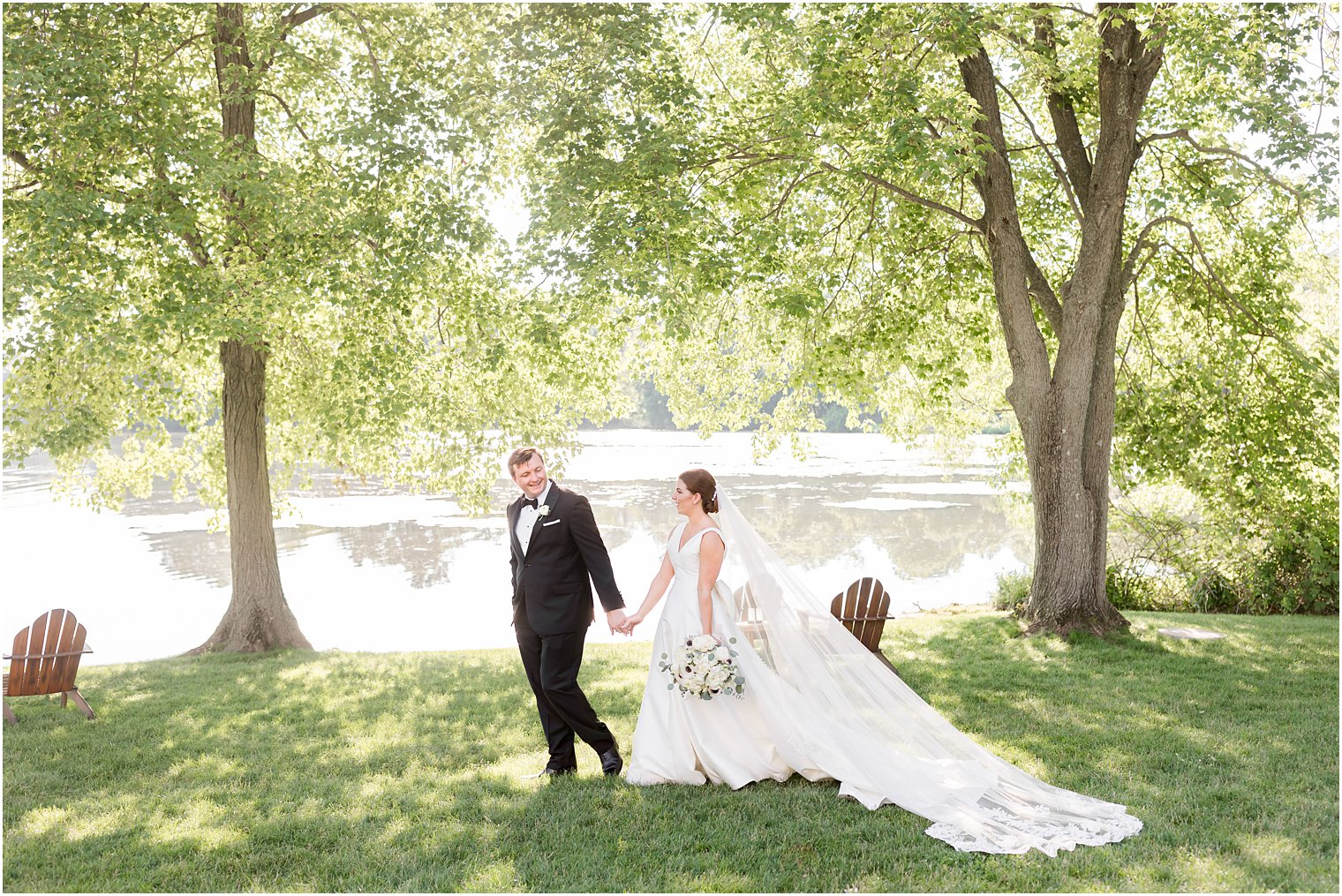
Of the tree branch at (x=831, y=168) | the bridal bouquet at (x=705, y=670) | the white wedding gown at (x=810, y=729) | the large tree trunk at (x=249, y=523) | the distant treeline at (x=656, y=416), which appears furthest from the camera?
the distant treeline at (x=656, y=416)

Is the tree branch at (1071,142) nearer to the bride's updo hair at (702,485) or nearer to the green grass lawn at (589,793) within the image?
the green grass lawn at (589,793)

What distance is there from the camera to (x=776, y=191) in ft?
41.0

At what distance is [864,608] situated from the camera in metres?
9.43

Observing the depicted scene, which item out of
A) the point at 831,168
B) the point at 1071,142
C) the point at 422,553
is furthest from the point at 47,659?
the point at 422,553

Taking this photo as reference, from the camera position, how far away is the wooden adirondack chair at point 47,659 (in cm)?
855

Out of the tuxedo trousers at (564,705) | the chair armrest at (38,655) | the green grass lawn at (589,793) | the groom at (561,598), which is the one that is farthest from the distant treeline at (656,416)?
the tuxedo trousers at (564,705)

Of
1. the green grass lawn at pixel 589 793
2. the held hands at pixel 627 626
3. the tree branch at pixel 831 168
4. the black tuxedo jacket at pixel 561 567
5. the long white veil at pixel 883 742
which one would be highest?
the tree branch at pixel 831 168

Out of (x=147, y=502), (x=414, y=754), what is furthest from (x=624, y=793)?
(x=147, y=502)

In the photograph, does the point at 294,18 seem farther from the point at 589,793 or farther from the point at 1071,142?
the point at 589,793

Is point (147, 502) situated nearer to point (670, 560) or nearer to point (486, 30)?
point (486, 30)

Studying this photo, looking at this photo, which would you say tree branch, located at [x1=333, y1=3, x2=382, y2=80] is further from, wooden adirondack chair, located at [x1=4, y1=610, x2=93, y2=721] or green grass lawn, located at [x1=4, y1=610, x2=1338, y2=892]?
green grass lawn, located at [x1=4, y1=610, x2=1338, y2=892]

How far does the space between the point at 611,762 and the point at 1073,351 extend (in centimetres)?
770

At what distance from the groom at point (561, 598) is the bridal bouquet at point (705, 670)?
1.74 ft

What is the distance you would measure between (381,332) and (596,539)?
20.0 feet
